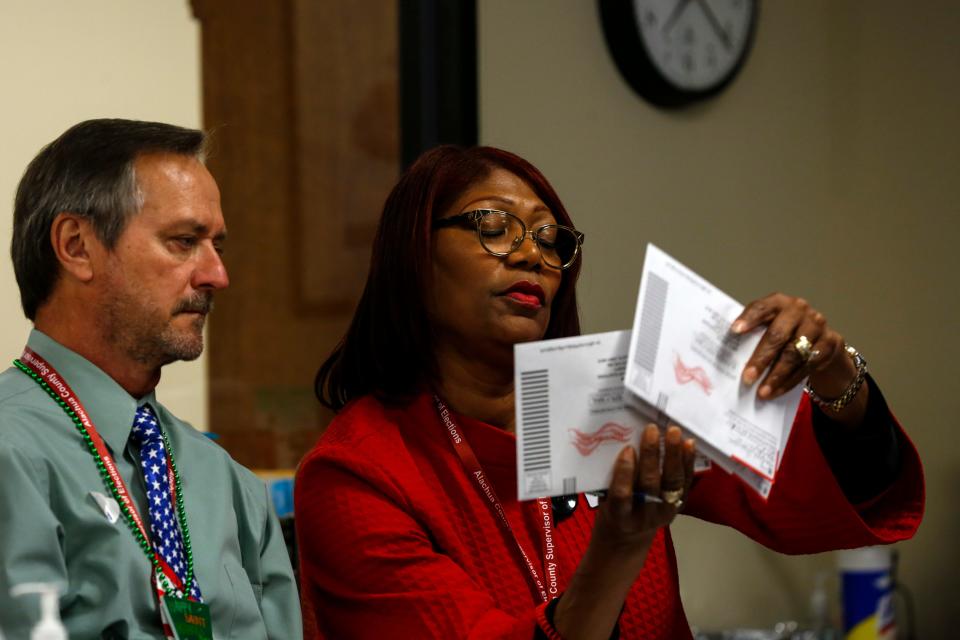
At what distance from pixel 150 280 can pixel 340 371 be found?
0.50 meters

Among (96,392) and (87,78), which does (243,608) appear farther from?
(87,78)

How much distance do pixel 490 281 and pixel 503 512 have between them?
336 millimetres

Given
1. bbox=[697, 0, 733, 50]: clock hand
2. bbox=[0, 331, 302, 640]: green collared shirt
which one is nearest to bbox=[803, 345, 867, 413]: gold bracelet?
bbox=[0, 331, 302, 640]: green collared shirt

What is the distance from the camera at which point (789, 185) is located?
4.12 metres

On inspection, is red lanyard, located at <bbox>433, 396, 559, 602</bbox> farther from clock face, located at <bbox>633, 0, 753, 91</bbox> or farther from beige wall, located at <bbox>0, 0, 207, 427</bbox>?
clock face, located at <bbox>633, 0, 753, 91</bbox>

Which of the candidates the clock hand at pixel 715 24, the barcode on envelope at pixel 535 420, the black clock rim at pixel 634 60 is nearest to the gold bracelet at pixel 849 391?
the barcode on envelope at pixel 535 420

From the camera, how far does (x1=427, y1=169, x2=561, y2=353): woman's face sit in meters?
1.86

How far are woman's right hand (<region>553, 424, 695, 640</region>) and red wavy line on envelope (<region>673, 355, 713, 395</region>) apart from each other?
59mm

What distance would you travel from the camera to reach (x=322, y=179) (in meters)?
2.89

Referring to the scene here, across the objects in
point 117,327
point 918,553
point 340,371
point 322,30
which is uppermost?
point 322,30

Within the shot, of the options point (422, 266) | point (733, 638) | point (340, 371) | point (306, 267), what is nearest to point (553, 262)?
point (422, 266)

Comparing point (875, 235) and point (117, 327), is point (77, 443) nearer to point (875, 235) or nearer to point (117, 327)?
point (117, 327)

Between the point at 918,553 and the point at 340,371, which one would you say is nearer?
the point at 340,371

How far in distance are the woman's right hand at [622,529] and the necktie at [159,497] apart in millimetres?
457
